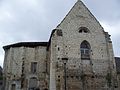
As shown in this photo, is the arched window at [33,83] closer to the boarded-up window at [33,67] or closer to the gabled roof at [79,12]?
the boarded-up window at [33,67]

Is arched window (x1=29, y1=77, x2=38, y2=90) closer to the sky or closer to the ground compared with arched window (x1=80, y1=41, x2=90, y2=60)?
closer to the ground

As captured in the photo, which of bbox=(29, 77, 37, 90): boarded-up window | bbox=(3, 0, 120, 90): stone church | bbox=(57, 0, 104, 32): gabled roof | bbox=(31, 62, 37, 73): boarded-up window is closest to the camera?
bbox=(3, 0, 120, 90): stone church

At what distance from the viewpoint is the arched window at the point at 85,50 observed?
23016mm

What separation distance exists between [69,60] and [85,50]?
2524 millimetres

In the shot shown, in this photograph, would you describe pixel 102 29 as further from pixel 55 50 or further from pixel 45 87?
pixel 45 87

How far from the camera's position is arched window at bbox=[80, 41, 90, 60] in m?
23.0

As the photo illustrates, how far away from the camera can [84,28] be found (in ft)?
Answer: 80.2

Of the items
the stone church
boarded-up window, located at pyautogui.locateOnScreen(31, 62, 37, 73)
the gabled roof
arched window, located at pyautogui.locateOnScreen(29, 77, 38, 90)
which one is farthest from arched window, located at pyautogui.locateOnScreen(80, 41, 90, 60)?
arched window, located at pyautogui.locateOnScreen(29, 77, 38, 90)

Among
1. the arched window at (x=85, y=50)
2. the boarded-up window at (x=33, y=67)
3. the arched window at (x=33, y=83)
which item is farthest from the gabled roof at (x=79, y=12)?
the arched window at (x=33, y=83)

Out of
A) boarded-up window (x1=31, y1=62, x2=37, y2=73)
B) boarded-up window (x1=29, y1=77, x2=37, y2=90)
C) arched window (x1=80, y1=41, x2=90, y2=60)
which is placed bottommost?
boarded-up window (x1=29, y1=77, x2=37, y2=90)

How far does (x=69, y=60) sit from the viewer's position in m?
→ 22.3

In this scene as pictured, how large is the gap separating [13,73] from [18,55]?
2.48m

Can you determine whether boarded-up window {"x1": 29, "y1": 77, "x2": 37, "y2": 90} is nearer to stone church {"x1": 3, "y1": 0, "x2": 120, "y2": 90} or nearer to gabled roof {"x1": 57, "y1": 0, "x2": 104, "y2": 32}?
stone church {"x1": 3, "y1": 0, "x2": 120, "y2": 90}

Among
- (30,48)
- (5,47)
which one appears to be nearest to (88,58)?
(30,48)
